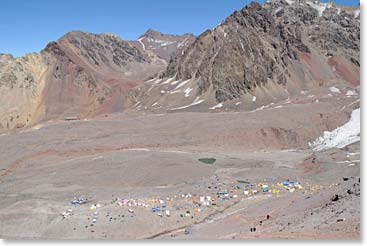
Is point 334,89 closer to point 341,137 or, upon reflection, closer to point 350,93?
point 350,93

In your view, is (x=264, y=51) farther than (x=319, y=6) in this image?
No

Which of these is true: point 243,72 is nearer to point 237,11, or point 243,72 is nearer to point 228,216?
point 237,11

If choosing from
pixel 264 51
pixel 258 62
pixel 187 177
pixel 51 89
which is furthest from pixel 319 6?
pixel 187 177

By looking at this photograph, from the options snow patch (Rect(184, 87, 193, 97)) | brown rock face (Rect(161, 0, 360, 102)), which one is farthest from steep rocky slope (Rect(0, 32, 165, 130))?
brown rock face (Rect(161, 0, 360, 102))

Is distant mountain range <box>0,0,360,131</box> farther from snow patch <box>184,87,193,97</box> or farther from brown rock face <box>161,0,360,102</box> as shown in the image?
snow patch <box>184,87,193,97</box>

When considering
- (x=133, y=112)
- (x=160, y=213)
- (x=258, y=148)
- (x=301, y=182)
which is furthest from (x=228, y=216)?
(x=133, y=112)

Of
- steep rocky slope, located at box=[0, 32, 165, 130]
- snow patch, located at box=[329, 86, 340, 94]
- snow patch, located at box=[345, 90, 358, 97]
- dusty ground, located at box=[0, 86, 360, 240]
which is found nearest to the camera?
dusty ground, located at box=[0, 86, 360, 240]
